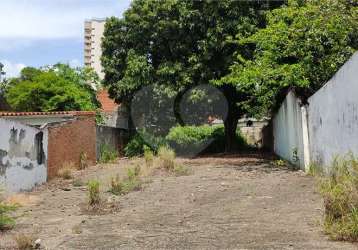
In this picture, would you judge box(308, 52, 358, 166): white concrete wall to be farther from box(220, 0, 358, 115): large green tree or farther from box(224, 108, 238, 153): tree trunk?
box(224, 108, 238, 153): tree trunk

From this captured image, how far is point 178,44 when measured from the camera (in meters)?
24.5

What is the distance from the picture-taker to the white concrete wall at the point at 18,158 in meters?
12.2

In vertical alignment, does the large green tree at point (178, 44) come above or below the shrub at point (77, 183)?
above

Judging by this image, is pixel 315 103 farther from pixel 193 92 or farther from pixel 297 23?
pixel 193 92

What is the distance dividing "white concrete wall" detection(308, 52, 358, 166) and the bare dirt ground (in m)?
0.92

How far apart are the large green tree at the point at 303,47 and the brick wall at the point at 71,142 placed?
20.2 feet

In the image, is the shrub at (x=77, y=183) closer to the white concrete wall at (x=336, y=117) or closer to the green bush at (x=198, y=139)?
the white concrete wall at (x=336, y=117)

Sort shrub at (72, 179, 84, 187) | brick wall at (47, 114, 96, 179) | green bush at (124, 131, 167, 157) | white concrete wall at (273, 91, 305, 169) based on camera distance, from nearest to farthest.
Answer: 1. shrub at (72, 179, 84, 187)
2. white concrete wall at (273, 91, 305, 169)
3. brick wall at (47, 114, 96, 179)
4. green bush at (124, 131, 167, 157)

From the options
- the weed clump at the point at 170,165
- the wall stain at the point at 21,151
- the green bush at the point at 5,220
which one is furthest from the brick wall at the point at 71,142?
the green bush at the point at 5,220

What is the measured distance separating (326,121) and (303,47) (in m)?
4.48

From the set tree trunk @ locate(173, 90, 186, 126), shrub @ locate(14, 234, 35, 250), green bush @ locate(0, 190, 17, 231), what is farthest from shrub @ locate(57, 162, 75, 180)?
shrub @ locate(14, 234, 35, 250)

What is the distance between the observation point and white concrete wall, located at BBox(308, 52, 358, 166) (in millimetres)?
8922

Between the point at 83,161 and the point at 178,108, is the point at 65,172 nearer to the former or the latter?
the point at 83,161

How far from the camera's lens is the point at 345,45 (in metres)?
15.1
